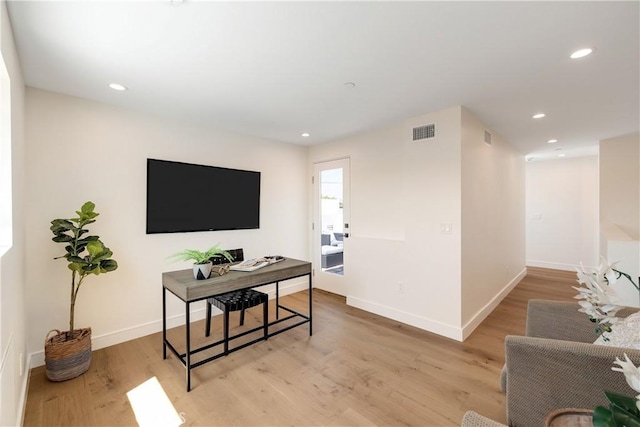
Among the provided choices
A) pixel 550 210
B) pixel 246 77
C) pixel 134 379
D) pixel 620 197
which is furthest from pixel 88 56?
pixel 550 210

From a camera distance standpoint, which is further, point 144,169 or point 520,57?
point 144,169

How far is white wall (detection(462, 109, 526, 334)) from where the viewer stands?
3.06 meters

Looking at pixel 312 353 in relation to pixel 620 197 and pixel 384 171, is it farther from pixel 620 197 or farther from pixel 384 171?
Answer: pixel 620 197

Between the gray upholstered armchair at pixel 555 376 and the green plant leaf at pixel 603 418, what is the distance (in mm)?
634

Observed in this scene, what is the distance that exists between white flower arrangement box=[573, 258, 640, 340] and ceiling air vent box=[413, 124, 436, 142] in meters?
2.32

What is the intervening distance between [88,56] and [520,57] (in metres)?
3.12

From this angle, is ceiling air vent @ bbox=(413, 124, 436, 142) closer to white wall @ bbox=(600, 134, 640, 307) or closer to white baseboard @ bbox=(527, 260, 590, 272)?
white wall @ bbox=(600, 134, 640, 307)

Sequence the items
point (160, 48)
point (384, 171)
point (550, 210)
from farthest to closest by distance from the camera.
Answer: point (550, 210), point (384, 171), point (160, 48)

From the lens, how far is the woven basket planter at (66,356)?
219cm

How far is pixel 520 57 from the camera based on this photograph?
199 cm

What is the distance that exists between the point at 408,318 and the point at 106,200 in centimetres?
359

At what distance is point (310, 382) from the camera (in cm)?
222

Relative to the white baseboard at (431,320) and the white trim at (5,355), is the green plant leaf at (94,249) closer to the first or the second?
the white trim at (5,355)

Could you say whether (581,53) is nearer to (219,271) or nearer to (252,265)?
(252,265)
